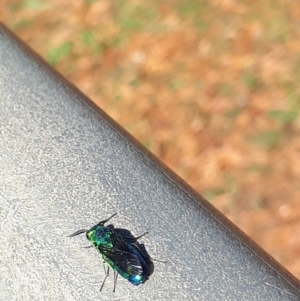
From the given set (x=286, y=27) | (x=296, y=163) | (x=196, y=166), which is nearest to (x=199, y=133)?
(x=196, y=166)

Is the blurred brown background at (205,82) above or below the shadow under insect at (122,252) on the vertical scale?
above

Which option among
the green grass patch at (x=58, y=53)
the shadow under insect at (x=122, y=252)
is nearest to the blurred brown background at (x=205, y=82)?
the green grass patch at (x=58, y=53)

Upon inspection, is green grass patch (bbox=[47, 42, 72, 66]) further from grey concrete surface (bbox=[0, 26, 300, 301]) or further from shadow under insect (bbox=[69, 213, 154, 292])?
shadow under insect (bbox=[69, 213, 154, 292])

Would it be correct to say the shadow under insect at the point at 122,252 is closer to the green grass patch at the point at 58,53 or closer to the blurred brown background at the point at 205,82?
the blurred brown background at the point at 205,82

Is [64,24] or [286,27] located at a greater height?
[286,27]

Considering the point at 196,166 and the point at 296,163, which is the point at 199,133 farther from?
the point at 296,163

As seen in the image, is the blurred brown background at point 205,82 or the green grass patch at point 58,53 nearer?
the blurred brown background at point 205,82

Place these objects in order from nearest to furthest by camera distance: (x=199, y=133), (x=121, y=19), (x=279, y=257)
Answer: (x=279, y=257) → (x=199, y=133) → (x=121, y=19)
